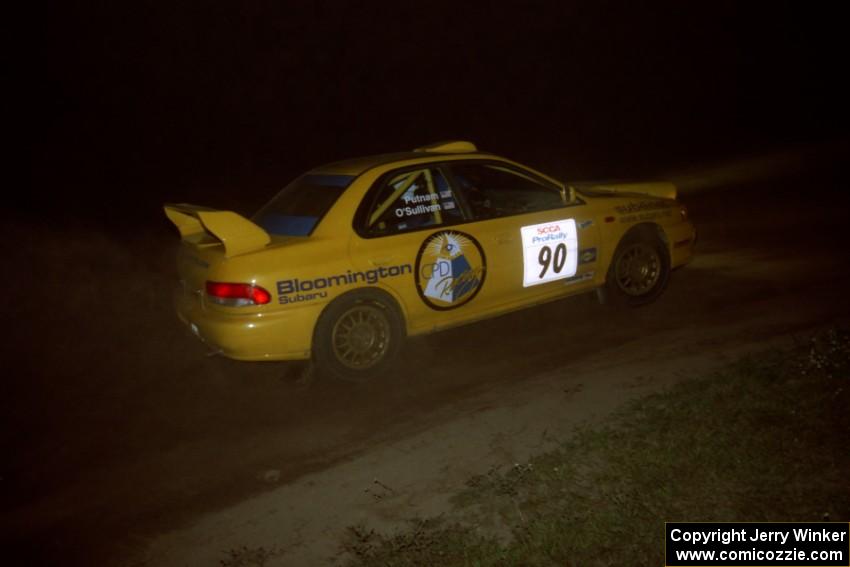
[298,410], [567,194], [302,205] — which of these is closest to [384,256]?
[302,205]

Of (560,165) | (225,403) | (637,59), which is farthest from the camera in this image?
(637,59)

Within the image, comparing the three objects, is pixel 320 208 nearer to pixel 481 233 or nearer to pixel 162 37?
pixel 481 233

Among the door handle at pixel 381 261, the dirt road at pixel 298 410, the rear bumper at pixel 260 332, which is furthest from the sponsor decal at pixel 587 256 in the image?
the rear bumper at pixel 260 332

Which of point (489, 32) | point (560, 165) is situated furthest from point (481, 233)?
point (489, 32)

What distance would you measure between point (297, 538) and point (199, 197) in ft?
35.6

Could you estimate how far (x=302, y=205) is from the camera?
20.5 feet

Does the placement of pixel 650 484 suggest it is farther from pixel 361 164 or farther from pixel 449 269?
pixel 361 164

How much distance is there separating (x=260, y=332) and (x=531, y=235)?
2367 millimetres

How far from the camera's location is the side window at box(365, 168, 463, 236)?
602 centimetres

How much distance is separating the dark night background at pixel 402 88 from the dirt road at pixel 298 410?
613 cm

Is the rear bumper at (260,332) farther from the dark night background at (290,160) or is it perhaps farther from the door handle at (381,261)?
the door handle at (381,261)

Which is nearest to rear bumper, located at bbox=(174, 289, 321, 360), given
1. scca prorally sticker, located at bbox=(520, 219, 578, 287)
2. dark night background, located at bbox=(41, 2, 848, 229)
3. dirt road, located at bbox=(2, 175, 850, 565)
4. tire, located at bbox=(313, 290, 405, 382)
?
tire, located at bbox=(313, 290, 405, 382)

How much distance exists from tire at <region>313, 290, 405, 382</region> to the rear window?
0.64 m

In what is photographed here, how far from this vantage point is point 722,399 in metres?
4.89
